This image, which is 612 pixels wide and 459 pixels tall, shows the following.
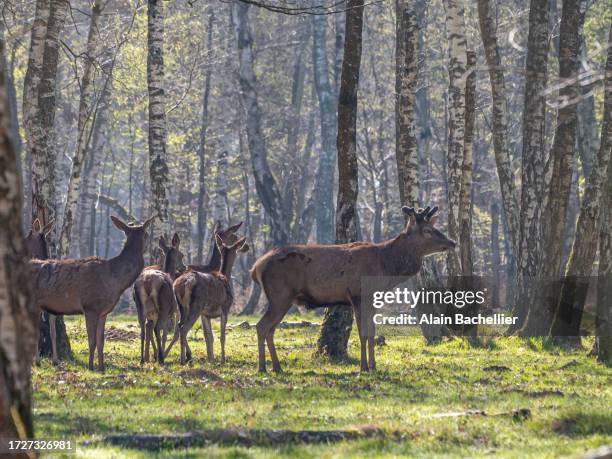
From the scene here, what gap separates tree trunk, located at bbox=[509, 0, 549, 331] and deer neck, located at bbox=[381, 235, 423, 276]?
573 centimetres

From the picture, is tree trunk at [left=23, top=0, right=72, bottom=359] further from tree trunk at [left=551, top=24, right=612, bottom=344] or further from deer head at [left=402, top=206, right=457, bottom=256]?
tree trunk at [left=551, top=24, right=612, bottom=344]

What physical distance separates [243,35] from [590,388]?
26.4 meters

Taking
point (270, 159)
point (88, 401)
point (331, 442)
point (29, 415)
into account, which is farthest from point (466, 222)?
point (270, 159)

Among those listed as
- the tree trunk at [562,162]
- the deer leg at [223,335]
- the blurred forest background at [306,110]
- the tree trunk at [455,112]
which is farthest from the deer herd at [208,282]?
the tree trunk at [455,112]

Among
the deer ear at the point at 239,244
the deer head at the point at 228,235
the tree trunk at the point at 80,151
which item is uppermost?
the tree trunk at the point at 80,151

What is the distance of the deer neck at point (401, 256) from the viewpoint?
1716 centimetres

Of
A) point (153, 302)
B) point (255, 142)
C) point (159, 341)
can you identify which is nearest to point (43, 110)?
point (153, 302)

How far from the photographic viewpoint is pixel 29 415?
698 cm

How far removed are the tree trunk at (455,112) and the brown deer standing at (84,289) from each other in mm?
8949

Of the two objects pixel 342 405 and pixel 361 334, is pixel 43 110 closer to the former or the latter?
pixel 361 334

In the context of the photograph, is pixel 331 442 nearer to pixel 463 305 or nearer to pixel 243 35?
pixel 463 305

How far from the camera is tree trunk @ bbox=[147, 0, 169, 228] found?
2391 cm

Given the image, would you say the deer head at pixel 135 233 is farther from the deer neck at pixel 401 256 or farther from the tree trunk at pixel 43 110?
the deer neck at pixel 401 256

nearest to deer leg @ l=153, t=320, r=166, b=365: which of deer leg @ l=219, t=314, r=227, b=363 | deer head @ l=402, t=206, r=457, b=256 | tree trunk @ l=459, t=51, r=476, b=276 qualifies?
deer leg @ l=219, t=314, r=227, b=363
